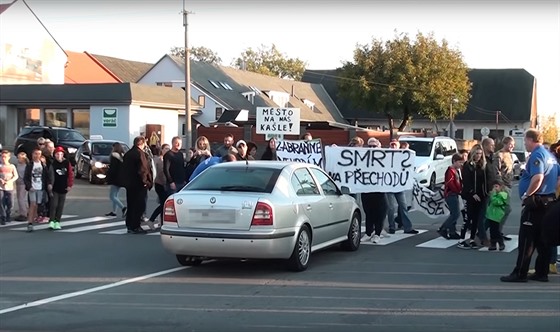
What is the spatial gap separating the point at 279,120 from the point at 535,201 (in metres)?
12.7

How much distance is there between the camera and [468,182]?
12.3 metres

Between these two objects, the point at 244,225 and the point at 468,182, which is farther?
the point at 468,182

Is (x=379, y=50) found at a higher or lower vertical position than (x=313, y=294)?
higher

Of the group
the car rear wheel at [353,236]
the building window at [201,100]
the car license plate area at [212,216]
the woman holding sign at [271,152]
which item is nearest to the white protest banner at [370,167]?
the car rear wheel at [353,236]

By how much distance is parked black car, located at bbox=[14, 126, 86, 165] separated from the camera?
30.3 m

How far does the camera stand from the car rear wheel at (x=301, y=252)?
9914mm

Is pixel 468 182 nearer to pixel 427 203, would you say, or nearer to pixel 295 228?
pixel 427 203

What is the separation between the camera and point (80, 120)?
41219mm

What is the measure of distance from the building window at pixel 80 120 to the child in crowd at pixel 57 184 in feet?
86.4

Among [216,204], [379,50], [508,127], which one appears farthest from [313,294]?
[508,127]

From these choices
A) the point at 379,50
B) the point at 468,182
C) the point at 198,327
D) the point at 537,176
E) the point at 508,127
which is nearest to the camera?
the point at 198,327

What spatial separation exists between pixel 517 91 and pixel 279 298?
6794 cm

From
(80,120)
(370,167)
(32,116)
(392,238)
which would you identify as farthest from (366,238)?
(32,116)

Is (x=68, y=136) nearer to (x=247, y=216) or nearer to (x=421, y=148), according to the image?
(x=421, y=148)
